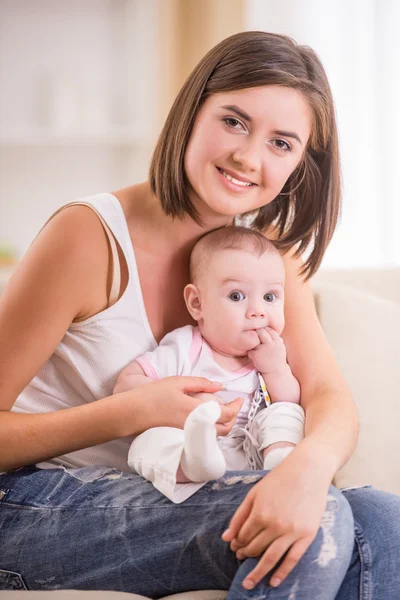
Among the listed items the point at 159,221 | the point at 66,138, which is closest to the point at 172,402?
the point at 159,221

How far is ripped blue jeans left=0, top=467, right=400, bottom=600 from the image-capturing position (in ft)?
3.47

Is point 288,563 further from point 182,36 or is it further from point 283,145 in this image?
point 182,36

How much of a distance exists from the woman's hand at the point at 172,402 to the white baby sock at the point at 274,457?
0.30ft

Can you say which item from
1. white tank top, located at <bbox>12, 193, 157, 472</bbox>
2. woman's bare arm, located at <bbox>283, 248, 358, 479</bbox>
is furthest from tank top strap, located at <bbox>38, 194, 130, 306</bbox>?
woman's bare arm, located at <bbox>283, 248, 358, 479</bbox>

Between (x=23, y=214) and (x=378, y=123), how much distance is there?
187 centimetres

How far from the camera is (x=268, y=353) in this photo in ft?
4.53

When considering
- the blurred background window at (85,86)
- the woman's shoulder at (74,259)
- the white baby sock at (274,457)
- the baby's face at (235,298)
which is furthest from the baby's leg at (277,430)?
the blurred background window at (85,86)

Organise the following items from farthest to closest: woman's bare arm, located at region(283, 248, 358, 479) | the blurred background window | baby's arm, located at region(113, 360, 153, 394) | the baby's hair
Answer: the blurred background window, the baby's hair, baby's arm, located at region(113, 360, 153, 394), woman's bare arm, located at region(283, 248, 358, 479)

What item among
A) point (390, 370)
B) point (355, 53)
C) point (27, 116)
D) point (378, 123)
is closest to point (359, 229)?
point (378, 123)

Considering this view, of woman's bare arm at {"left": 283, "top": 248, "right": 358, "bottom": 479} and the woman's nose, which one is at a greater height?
the woman's nose

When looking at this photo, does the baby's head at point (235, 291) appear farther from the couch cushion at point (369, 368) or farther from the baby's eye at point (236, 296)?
the couch cushion at point (369, 368)

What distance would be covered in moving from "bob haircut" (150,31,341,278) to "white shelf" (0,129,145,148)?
226 centimetres

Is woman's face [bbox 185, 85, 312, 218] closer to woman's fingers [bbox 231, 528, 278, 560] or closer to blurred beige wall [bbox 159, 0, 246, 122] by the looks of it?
woman's fingers [bbox 231, 528, 278, 560]

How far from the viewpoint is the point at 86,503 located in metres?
1.14
